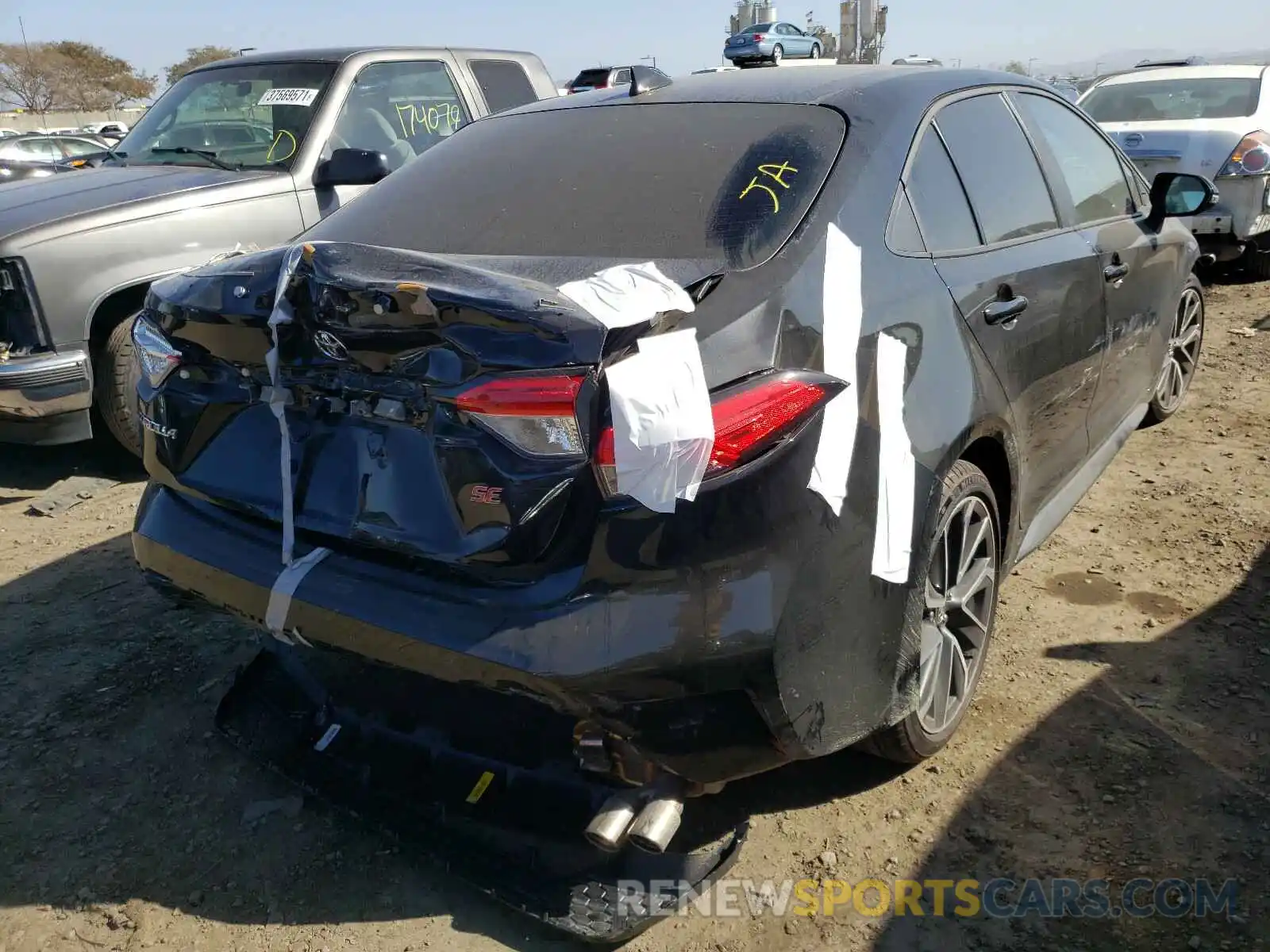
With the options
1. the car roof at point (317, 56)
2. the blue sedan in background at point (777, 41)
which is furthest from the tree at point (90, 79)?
the car roof at point (317, 56)

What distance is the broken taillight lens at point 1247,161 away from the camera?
747cm

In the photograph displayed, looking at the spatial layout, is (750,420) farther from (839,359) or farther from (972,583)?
(972,583)

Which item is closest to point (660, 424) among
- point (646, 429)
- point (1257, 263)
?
point (646, 429)

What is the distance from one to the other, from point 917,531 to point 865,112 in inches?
42.2

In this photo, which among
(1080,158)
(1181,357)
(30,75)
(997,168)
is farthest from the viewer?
(30,75)

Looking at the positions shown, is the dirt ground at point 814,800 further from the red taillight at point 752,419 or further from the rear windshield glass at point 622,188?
the rear windshield glass at point 622,188

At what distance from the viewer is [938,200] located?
102 inches

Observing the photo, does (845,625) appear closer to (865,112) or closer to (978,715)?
(978,715)

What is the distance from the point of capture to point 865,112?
252cm

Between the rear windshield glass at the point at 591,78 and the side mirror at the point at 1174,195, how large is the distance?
10.9 meters

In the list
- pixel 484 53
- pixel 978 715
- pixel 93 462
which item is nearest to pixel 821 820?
pixel 978 715

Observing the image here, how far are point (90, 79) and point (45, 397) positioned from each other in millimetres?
57451

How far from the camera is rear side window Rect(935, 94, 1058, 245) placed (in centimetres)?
279

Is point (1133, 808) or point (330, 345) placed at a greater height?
point (330, 345)
